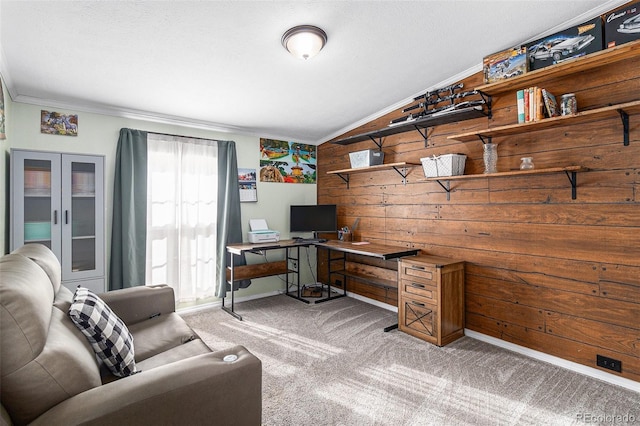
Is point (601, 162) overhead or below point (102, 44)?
below

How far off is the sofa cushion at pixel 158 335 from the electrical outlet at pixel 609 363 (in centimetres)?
280

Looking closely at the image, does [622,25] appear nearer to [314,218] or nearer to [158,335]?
[314,218]

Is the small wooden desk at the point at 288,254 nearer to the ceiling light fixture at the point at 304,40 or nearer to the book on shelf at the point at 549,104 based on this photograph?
the book on shelf at the point at 549,104

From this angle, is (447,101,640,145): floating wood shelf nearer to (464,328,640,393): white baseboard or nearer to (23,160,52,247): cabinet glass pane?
(464,328,640,393): white baseboard

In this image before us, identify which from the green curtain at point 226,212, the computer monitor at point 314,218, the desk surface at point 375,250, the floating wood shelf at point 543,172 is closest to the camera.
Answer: the floating wood shelf at point 543,172

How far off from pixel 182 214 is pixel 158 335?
1.99 m

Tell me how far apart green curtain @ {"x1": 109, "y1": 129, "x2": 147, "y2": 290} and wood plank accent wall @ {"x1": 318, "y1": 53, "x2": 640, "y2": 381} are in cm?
295

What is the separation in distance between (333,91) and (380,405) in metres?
2.74

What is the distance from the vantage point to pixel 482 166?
9.80 ft

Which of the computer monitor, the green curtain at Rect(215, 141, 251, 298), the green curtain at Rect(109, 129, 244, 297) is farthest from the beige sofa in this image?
the computer monitor

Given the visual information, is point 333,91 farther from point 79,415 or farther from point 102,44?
point 79,415

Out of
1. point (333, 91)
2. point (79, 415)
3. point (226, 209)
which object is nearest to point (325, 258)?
point (226, 209)

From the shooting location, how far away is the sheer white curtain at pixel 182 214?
11.8 feet

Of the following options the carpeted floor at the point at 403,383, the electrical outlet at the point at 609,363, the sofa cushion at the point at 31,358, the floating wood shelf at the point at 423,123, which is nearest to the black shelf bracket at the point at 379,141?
the floating wood shelf at the point at 423,123
